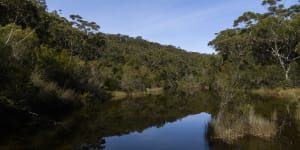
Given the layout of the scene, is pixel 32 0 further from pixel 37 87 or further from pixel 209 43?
pixel 209 43

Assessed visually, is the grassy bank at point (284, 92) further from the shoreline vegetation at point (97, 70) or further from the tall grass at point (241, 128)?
the tall grass at point (241, 128)

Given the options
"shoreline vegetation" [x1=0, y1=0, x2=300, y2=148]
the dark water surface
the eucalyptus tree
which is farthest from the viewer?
the eucalyptus tree

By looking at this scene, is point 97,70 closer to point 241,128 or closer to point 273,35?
point 273,35

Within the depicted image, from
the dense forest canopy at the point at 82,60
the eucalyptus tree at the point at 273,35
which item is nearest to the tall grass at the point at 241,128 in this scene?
the dense forest canopy at the point at 82,60

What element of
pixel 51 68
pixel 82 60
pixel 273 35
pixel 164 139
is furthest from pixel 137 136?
pixel 82 60

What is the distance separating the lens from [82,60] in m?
56.6


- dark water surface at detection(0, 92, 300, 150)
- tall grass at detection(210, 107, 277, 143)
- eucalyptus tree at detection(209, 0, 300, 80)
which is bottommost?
dark water surface at detection(0, 92, 300, 150)

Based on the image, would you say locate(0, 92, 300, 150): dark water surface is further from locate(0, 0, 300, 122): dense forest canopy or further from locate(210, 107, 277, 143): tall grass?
locate(0, 0, 300, 122): dense forest canopy

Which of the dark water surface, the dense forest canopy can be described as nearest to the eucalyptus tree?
the dense forest canopy

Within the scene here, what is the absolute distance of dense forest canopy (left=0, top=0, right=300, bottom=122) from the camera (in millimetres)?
20859

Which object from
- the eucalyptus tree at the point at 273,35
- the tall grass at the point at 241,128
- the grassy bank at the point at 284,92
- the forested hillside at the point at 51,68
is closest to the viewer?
the tall grass at the point at 241,128

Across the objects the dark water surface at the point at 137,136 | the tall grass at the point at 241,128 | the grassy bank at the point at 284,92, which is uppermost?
the grassy bank at the point at 284,92

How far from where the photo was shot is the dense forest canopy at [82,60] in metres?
20.9

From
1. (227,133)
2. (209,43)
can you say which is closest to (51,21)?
(209,43)
